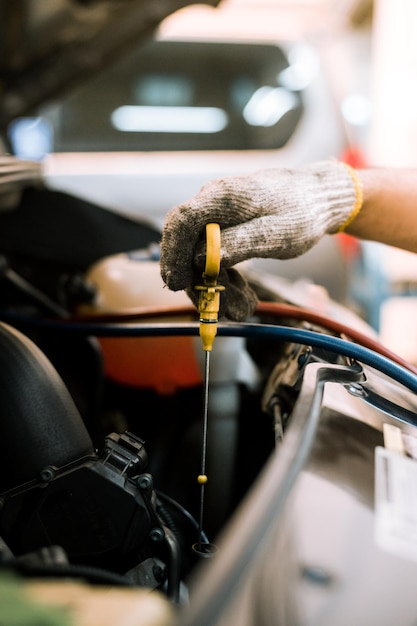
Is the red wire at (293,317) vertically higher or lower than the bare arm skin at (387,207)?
lower

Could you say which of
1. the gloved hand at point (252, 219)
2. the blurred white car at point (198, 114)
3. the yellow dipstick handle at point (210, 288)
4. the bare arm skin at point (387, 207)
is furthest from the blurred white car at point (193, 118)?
the yellow dipstick handle at point (210, 288)

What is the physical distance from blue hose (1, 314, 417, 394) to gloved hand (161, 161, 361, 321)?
4 cm

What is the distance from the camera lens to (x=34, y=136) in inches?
115

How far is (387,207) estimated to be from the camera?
1.00m

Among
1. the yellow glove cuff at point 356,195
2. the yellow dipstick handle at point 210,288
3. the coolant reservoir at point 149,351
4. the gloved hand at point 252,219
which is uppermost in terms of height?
the yellow glove cuff at point 356,195

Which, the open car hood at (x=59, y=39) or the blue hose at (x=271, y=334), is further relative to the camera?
the open car hood at (x=59, y=39)

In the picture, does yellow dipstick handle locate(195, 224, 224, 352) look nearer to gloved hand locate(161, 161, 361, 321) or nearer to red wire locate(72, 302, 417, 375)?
gloved hand locate(161, 161, 361, 321)

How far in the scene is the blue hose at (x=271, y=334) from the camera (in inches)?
30.5

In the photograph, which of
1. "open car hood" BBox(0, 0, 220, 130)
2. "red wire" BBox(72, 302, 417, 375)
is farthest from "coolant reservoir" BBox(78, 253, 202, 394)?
"open car hood" BBox(0, 0, 220, 130)

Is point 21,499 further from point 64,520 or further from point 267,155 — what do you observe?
point 267,155

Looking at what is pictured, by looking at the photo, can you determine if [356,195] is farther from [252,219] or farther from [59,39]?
[59,39]

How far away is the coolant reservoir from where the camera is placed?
119 centimetres

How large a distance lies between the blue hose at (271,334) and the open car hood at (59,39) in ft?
2.53

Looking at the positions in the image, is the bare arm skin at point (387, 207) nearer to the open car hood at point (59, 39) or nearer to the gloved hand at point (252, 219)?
the gloved hand at point (252, 219)
